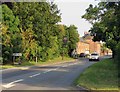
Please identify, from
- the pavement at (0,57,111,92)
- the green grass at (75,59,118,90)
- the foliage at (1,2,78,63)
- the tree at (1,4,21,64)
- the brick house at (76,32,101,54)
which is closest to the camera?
the green grass at (75,59,118,90)

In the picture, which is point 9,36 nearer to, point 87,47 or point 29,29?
point 29,29

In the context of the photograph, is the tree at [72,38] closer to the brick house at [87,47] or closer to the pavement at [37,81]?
the brick house at [87,47]

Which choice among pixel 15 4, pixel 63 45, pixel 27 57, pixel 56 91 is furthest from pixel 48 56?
pixel 56 91

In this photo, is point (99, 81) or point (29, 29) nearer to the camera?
point (99, 81)

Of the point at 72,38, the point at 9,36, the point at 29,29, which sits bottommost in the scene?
the point at 9,36

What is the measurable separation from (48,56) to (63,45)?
23.2 metres

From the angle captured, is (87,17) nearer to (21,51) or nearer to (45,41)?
(21,51)

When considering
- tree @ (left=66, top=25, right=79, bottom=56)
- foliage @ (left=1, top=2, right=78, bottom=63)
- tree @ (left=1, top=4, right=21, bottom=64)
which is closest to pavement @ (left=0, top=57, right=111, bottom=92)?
tree @ (left=1, top=4, right=21, bottom=64)

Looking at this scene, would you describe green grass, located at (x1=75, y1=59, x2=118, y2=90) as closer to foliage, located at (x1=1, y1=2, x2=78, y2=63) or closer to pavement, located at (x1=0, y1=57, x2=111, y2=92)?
pavement, located at (x1=0, y1=57, x2=111, y2=92)

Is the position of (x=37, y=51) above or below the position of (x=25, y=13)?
below

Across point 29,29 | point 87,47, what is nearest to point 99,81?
point 29,29

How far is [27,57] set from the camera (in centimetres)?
5656

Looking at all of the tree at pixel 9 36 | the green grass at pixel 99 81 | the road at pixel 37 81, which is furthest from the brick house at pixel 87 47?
the green grass at pixel 99 81

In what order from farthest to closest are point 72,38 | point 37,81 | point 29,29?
point 72,38, point 29,29, point 37,81
